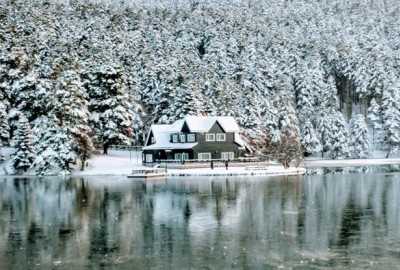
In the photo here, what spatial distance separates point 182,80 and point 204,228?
7105 cm

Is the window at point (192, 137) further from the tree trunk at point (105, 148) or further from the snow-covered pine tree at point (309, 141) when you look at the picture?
the snow-covered pine tree at point (309, 141)

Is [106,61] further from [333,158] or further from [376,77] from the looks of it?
[376,77]

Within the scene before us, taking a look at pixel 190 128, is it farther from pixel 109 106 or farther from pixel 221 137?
pixel 109 106

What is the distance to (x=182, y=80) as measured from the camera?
9544cm

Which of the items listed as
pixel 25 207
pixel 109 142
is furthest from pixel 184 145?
pixel 25 207

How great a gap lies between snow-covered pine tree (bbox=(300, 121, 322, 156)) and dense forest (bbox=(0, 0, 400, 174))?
0.63 ft

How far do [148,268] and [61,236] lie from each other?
26.6 ft

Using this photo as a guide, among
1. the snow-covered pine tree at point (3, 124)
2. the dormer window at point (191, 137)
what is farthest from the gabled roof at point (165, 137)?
the snow-covered pine tree at point (3, 124)

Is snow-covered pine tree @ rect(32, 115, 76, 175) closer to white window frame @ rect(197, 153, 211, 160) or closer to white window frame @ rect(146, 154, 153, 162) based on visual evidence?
white window frame @ rect(146, 154, 153, 162)

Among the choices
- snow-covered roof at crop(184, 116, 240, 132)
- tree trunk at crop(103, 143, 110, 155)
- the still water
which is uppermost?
snow-covered roof at crop(184, 116, 240, 132)

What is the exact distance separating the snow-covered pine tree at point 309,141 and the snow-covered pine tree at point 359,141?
7.75m

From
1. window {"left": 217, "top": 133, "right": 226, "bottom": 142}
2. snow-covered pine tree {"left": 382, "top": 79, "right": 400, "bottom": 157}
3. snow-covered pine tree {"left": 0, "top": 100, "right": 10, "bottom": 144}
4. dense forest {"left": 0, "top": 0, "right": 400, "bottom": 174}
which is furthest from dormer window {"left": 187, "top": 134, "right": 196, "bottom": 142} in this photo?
snow-covered pine tree {"left": 382, "top": 79, "right": 400, "bottom": 157}

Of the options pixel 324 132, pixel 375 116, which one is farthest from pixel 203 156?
pixel 375 116

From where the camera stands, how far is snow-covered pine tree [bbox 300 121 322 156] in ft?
311
